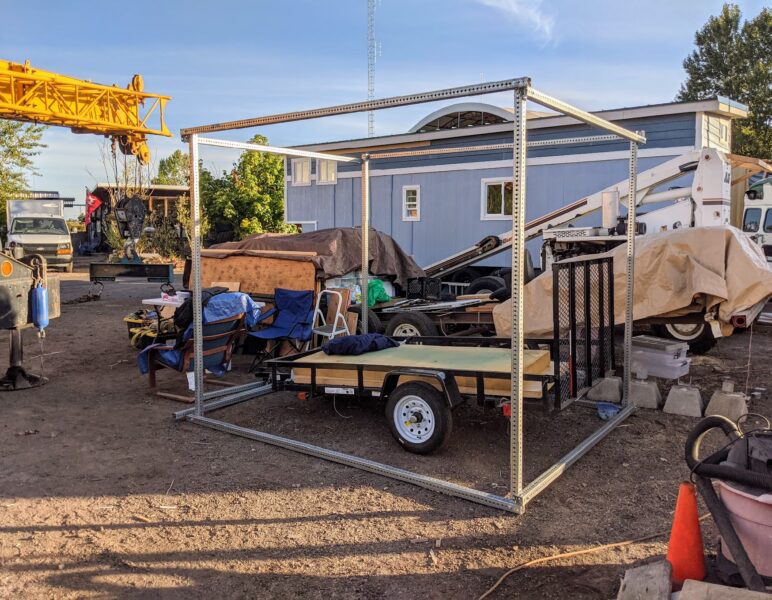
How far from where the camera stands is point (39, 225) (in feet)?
80.1

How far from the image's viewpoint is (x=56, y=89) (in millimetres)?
15648

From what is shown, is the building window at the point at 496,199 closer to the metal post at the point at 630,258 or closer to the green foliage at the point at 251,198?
the metal post at the point at 630,258

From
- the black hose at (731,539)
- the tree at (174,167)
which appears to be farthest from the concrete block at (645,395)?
the tree at (174,167)

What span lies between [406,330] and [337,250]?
1605mm

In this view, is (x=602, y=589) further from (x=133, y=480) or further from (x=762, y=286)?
(x=762, y=286)

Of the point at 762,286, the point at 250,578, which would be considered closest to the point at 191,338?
the point at 250,578

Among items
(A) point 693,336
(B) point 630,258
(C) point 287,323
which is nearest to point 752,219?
(A) point 693,336

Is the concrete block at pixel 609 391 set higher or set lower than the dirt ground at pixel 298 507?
higher

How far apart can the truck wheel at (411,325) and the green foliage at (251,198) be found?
67.7ft

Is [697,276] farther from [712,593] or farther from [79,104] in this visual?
[79,104]

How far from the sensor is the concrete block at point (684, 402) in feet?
21.7

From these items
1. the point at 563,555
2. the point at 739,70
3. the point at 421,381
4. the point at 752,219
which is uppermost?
the point at 739,70

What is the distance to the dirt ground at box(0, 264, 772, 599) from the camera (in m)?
3.62

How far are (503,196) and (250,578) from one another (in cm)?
1311
